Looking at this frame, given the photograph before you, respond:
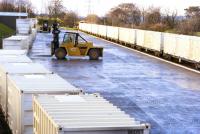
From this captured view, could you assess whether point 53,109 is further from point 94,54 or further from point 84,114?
point 94,54

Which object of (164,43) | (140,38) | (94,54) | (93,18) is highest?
(93,18)

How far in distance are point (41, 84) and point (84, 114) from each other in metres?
3.70

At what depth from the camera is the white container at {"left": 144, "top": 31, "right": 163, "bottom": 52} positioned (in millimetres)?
35094

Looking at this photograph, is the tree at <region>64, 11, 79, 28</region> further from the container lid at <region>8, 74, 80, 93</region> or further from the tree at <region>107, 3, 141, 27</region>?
the container lid at <region>8, 74, 80, 93</region>

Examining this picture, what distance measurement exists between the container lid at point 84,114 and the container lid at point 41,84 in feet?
4.11

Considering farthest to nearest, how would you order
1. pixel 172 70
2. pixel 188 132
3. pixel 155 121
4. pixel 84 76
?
pixel 172 70, pixel 84 76, pixel 155 121, pixel 188 132

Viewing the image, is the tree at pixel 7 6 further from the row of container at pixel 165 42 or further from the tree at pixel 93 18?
the row of container at pixel 165 42

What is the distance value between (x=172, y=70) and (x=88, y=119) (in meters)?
20.1

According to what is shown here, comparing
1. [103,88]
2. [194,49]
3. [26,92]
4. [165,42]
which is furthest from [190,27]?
[26,92]

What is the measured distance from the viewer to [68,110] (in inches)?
305

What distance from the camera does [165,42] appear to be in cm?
3403

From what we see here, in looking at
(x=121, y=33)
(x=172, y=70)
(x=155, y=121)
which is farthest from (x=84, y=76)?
(x=121, y=33)

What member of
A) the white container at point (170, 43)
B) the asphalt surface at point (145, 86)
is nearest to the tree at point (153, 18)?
the white container at point (170, 43)

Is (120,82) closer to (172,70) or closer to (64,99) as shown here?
(172,70)
